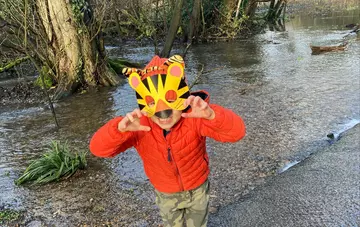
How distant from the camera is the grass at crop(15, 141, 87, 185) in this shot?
495 cm

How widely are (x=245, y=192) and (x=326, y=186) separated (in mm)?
875

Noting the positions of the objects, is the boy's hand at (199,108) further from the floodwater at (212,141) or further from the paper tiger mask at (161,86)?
the floodwater at (212,141)

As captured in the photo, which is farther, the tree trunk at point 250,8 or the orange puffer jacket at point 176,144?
the tree trunk at point 250,8

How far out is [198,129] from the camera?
2.51 m

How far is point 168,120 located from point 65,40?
25.9 ft

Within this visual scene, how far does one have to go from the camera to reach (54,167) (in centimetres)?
508

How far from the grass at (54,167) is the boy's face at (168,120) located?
2957 millimetres

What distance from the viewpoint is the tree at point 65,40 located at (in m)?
9.05

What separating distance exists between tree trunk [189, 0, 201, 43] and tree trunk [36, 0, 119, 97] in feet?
23.4

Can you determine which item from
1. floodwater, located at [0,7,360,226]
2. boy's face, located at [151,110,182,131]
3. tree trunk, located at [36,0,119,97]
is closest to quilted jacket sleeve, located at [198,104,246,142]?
boy's face, located at [151,110,182,131]

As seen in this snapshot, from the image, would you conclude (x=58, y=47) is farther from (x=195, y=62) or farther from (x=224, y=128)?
(x=224, y=128)

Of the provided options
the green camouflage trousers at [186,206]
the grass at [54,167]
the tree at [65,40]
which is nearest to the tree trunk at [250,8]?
the tree at [65,40]

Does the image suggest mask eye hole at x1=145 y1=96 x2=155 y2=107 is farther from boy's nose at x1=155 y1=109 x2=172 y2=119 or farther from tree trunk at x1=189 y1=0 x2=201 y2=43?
Answer: tree trunk at x1=189 y1=0 x2=201 y2=43

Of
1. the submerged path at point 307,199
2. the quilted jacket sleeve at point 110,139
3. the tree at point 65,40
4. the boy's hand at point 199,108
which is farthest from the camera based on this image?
the tree at point 65,40
